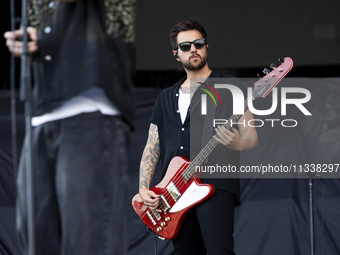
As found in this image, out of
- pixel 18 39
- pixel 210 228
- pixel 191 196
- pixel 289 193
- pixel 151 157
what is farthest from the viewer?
pixel 289 193

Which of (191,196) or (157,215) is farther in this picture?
(157,215)

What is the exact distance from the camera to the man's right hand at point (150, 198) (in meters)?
2.93

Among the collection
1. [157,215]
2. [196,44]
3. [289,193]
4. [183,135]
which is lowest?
[289,193]

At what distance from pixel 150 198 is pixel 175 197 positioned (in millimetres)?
138

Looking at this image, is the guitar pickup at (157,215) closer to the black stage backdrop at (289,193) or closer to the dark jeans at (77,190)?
the black stage backdrop at (289,193)

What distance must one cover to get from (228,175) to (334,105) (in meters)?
1.83

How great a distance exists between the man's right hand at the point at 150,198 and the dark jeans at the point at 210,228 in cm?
19

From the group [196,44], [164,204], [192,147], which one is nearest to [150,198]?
[164,204]

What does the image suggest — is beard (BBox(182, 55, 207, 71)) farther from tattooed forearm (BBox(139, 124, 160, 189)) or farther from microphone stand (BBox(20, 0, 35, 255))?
microphone stand (BBox(20, 0, 35, 255))

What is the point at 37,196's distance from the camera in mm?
1508

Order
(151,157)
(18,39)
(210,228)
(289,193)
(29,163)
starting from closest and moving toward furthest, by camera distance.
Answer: (29,163) → (18,39) → (210,228) → (151,157) → (289,193)

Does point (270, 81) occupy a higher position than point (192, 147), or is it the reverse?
point (270, 81)

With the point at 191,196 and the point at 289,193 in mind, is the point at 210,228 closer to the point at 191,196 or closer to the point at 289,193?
the point at 191,196

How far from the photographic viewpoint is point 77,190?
1.49 m
